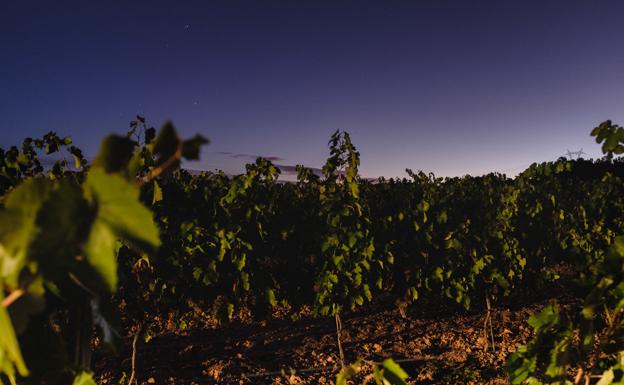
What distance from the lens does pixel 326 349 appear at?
5.91 metres

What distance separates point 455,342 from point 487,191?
3.27 meters

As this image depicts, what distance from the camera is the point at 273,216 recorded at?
656 cm

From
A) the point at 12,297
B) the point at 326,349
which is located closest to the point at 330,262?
the point at 326,349

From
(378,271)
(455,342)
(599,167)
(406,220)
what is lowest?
Result: (455,342)

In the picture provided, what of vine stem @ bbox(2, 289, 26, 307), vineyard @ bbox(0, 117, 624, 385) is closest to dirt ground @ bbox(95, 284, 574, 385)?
vineyard @ bbox(0, 117, 624, 385)

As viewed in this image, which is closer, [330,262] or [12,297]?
[12,297]

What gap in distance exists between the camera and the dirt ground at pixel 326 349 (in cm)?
496

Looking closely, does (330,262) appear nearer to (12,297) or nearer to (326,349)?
(326,349)

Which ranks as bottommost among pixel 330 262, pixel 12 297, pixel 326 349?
pixel 326 349

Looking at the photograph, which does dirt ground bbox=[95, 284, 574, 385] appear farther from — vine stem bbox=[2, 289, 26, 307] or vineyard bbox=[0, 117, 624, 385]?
vine stem bbox=[2, 289, 26, 307]

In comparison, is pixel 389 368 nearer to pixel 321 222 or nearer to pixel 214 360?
pixel 214 360

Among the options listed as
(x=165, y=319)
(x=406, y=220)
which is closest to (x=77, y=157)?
(x=165, y=319)

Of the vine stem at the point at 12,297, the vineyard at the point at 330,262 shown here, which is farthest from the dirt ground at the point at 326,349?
the vine stem at the point at 12,297

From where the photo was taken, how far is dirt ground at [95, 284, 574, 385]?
16.3 ft
